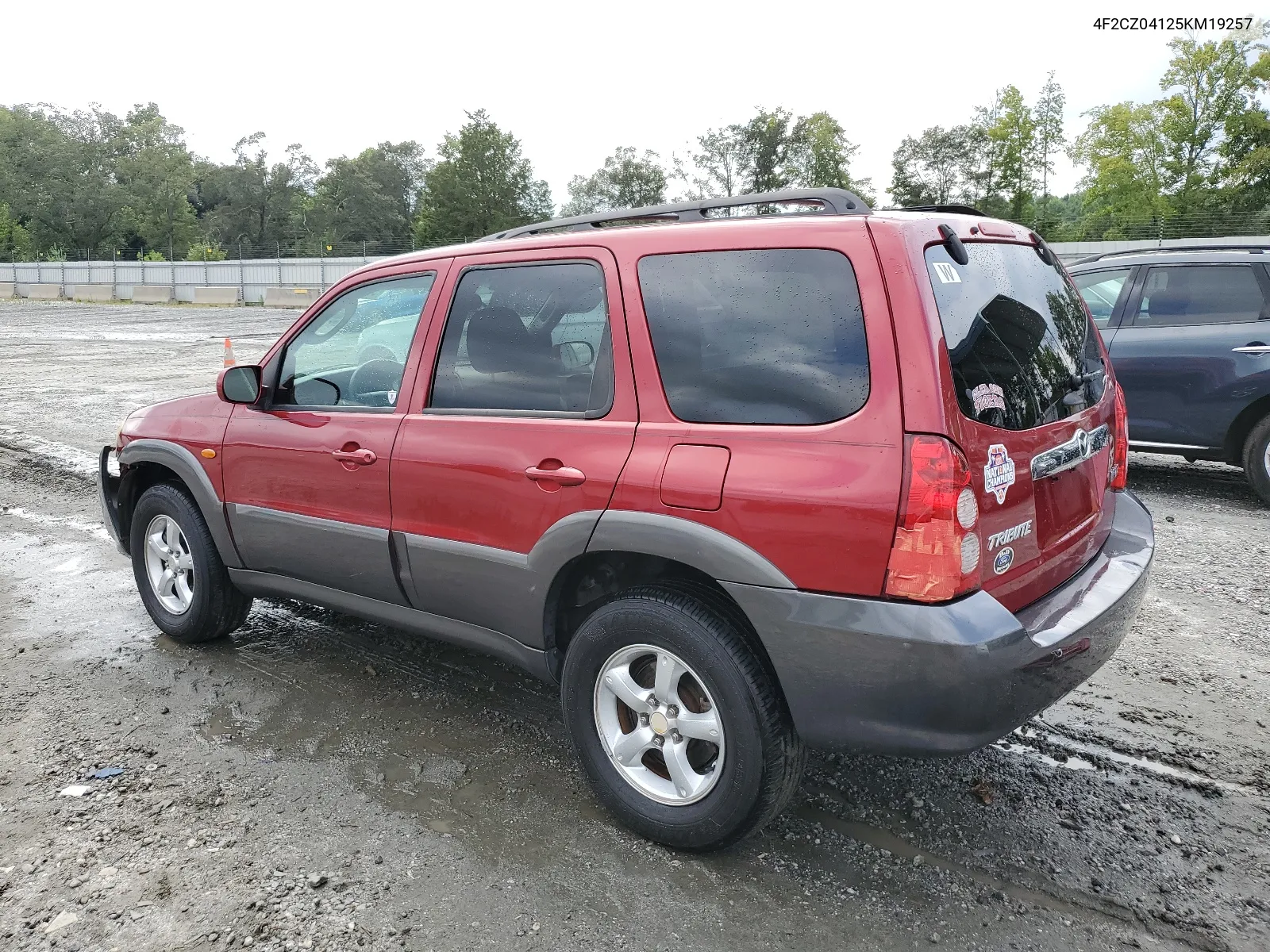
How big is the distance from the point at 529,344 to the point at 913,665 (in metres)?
1.63

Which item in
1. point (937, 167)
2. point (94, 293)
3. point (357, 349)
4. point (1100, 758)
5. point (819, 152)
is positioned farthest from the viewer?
point (819, 152)

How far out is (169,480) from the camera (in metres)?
4.73

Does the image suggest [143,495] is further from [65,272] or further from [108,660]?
[65,272]

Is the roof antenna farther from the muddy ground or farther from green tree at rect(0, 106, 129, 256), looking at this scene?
green tree at rect(0, 106, 129, 256)

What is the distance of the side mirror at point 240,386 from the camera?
4090 millimetres

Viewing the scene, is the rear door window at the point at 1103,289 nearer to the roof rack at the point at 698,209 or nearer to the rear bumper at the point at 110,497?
the roof rack at the point at 698,209

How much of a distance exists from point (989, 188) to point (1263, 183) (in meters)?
17.2

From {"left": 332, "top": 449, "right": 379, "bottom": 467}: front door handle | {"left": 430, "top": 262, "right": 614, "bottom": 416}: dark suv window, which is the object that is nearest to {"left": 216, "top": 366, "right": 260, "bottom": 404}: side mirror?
{"left": 332, "top": 449, "right": 379, "bottom": 467}: front door handle

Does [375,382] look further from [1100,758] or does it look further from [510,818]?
[1100,758]

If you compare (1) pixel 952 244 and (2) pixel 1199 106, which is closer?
(1) pixel 952 244

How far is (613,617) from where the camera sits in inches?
116

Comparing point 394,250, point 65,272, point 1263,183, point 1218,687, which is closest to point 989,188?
point 1263,183

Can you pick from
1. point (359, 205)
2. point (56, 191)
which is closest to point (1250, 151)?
point (359, 205)

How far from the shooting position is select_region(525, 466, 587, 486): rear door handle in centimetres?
302
